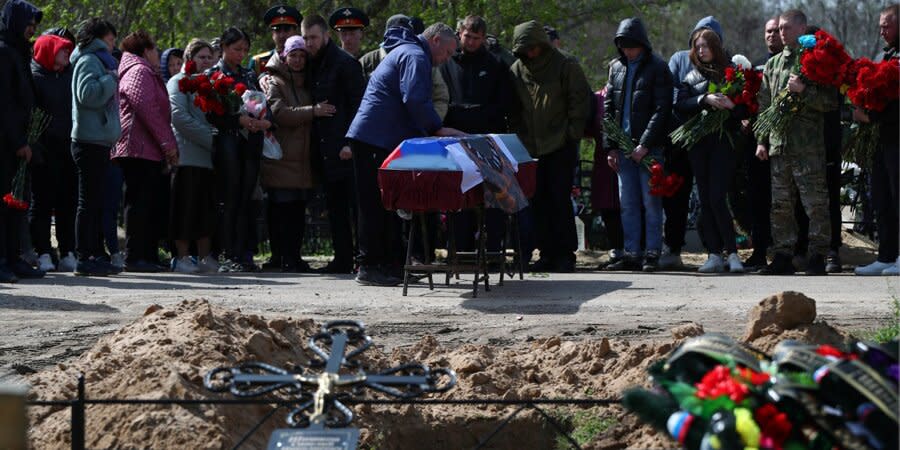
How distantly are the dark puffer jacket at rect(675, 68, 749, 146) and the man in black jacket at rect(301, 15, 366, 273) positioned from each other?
2.70 meters

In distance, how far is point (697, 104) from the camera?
12.5 m

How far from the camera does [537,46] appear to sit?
41.2 ft

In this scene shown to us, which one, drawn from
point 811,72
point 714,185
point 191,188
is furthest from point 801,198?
point 191,188

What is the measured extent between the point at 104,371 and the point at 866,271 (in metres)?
6.98

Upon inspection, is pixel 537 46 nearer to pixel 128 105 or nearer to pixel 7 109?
pixel 128 105

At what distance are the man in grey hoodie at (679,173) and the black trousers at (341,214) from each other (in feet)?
8.87

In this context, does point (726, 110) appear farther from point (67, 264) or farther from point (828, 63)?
point (67, 264)

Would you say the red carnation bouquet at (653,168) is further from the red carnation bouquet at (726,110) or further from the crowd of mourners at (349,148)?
the red carnation bouquet at (726,110)

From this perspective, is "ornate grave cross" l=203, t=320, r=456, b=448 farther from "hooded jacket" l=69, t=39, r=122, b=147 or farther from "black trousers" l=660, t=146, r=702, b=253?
"black trousers" l=660, t=146, r=702, b=253

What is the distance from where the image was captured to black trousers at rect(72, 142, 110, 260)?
11.9 metres

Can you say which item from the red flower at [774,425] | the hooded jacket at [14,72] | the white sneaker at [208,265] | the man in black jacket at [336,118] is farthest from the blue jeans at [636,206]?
the red flower at [774,425]

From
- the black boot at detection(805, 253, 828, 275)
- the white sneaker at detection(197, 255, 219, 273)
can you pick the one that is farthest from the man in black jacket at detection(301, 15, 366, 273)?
the black boot at detection(805, 253, 828, 275)

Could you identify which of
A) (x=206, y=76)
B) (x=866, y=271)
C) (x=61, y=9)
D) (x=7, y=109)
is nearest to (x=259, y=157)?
(x=206, y=76)

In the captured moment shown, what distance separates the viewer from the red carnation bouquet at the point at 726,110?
1221 cm
